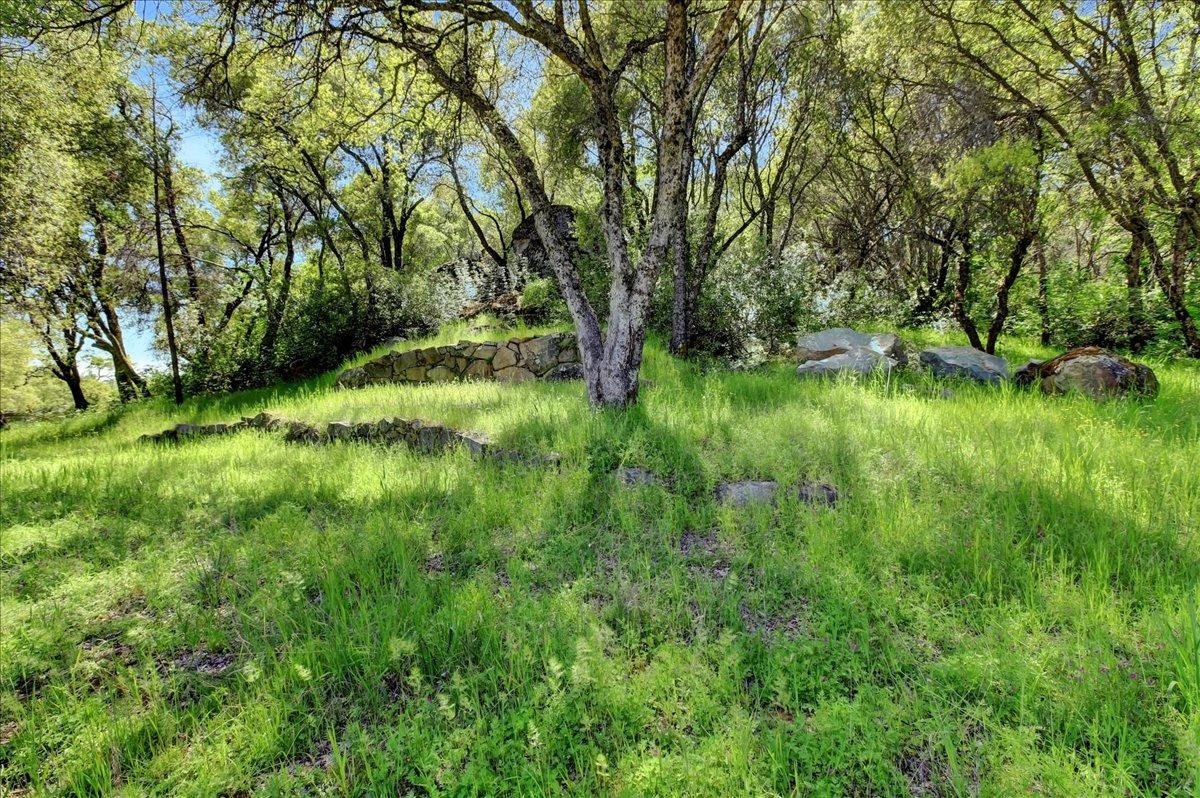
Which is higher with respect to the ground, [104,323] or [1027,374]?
[104,323]

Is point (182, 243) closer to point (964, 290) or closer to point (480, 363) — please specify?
point (480, 363)

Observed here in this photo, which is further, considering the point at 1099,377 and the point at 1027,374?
the point at 1027,374

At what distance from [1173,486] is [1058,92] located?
24.3 feet

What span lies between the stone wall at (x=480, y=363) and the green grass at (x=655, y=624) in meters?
4.68

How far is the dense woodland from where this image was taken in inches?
221

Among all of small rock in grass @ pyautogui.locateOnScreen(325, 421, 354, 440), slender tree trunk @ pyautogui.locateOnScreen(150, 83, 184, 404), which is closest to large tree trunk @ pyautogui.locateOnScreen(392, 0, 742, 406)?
small rock in grass @ pyautogui.locateOnScreen(325, 421, 354, 440)

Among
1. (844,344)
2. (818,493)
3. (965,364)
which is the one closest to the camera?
(818,493)

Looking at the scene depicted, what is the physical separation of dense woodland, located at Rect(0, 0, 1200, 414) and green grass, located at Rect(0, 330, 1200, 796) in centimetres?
273

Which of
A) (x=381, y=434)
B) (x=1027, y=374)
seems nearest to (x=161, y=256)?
(x=381, y=434)

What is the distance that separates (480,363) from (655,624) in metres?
8.15

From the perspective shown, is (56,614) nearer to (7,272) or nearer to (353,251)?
(7,272)

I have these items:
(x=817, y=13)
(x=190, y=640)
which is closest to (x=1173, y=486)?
(x=190, y=640)

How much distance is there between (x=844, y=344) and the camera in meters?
7.66

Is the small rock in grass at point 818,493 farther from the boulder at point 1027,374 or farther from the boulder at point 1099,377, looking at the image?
the boulder at point 1027,374
